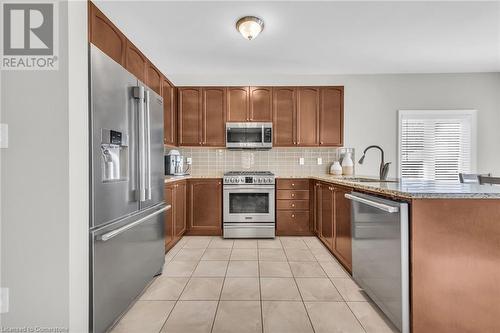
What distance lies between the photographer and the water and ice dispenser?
61.8 inches

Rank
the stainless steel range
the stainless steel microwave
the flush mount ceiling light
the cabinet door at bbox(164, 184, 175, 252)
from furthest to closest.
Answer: the stainless steel microwave, the stainless steel range, the cabinet door at bbox(164, 184, 175, 252), the flush mount ceiling light

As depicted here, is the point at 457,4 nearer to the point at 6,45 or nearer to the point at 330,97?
the point at 330,97

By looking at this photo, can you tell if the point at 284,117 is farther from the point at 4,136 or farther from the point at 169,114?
the point at 4,136

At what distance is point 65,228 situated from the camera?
130 centimetres

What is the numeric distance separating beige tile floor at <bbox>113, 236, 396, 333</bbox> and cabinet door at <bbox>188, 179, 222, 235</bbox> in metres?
0.76

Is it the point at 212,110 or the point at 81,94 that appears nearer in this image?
the point at 81,94

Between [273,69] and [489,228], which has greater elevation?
[273,69]

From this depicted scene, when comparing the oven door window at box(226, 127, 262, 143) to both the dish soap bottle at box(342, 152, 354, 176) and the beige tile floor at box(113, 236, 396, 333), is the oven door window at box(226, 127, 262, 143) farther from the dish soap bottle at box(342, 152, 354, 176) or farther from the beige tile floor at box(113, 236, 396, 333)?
the beige tile floor at box(113, 236, 396, 333)

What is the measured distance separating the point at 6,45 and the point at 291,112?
11.3ft

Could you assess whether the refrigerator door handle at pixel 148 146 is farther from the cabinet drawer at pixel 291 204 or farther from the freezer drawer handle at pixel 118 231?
the cabinet drawer at pixel 291 204

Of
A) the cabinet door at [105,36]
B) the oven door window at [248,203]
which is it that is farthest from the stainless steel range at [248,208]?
the cabinet door at [105,36]

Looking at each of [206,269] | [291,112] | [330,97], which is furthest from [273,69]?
[206,269]

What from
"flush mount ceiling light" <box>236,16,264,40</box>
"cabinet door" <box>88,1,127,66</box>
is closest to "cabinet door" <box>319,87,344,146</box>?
"flush mount ceiling light" <box>236,16,264,40</box>

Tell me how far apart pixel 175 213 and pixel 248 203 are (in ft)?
3.55
